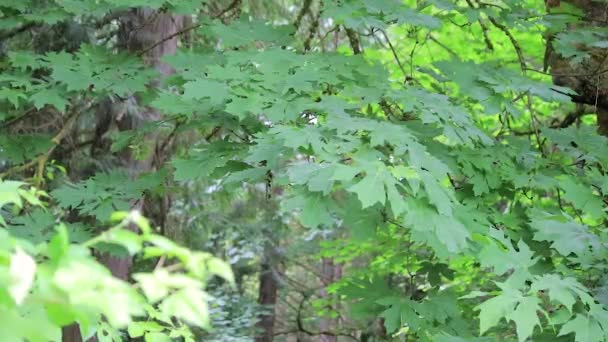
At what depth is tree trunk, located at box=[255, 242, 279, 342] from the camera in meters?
10.9

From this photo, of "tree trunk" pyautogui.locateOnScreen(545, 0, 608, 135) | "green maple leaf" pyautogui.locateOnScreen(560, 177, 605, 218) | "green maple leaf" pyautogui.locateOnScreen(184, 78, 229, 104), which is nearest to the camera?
→ "green maple leaf" pyautogui.locateOnScreen(184, 78, 229, 104)

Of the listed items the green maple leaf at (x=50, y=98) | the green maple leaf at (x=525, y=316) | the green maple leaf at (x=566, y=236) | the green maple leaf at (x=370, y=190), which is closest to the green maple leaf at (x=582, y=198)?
the green maple leaf at (x=566, y=236)

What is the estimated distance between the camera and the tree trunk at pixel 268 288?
10.9 meters

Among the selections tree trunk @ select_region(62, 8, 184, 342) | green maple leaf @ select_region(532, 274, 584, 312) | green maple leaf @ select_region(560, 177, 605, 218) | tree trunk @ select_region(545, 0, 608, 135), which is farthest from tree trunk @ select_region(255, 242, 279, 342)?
green maple leaf @ select_region(532, 274, 584, 312)

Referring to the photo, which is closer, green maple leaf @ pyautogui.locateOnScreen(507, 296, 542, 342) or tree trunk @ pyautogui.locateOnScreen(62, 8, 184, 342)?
green maple leaf @ pyautogui.locateOnScreen(507, 296, 542, 342)

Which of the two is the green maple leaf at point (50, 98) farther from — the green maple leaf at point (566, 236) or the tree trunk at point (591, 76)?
the tree trunk at point (591, 76)

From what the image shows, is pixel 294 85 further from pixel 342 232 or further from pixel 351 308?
pixel 342 232

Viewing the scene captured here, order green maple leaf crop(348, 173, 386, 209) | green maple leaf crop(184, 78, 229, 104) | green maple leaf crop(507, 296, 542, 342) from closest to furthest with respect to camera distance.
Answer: green maple leaf crop(348, 173, 386, 209) < green maple leaf crop(507, 296, 542, 342) < green maple leaf crop(184, 78, 229, 104)

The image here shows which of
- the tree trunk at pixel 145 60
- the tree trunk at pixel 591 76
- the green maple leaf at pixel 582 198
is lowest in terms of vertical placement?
the tree trunk at pixel 145 60

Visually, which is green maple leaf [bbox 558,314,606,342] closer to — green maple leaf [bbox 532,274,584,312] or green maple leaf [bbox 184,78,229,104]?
green maple leaf [bbox 532,274,584,312]

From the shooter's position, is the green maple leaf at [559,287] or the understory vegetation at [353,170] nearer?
the understory vegetation at [353,170]

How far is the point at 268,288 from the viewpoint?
1192cm

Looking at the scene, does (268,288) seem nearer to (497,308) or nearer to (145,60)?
(145,60)

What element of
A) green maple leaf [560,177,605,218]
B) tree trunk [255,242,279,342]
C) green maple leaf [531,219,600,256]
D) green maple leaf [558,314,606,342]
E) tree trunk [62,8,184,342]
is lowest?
tree trunk [255,242,279,342]
